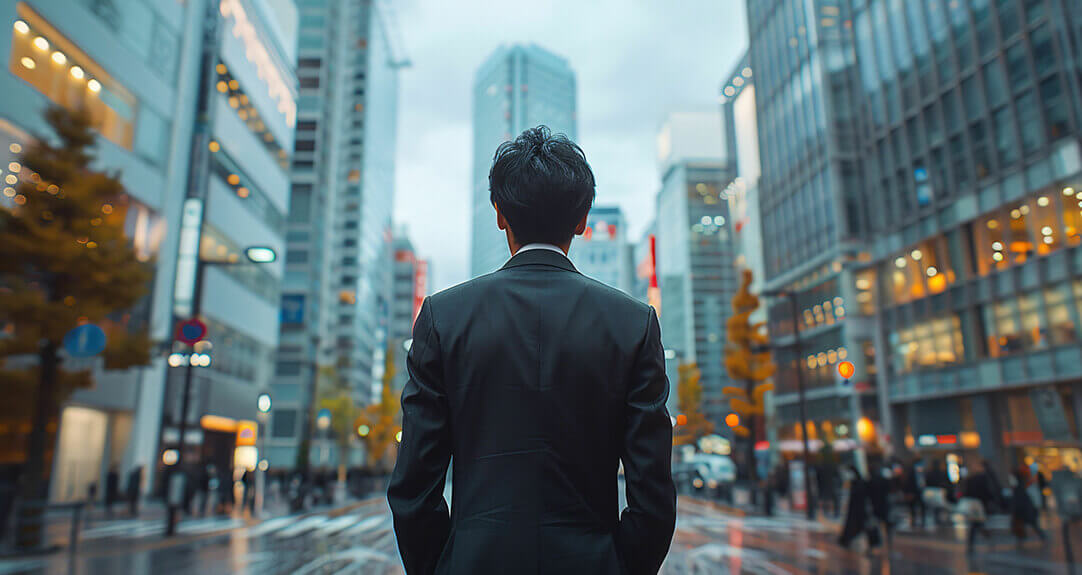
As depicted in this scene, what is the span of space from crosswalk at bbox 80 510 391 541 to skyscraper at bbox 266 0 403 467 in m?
36.9

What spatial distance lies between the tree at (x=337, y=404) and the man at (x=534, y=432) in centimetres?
6283

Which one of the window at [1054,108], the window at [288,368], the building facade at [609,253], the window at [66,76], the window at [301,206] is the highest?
the building facade at [609,253]

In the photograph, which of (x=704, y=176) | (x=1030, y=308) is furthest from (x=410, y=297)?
(x=1030, y=308)

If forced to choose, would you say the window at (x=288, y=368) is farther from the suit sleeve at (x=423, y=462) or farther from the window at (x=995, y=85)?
the suit sleeve at (x=423, y=462)

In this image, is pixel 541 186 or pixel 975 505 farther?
pixel 975 505

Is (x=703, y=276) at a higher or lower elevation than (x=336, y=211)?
lower

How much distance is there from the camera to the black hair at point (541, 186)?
2178 mm

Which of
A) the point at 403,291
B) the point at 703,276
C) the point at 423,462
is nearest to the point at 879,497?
the point at 423,462

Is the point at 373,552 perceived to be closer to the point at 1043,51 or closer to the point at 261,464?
the point at 261,464

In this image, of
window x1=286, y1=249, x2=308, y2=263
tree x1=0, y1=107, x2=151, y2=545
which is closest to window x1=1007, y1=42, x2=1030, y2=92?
tree x1=0, y1=107, x2=151, y2=545

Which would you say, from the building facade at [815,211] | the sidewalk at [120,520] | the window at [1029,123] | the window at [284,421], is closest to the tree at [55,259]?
the sidewalk at [120,520]

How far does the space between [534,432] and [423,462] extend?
0.32 meters

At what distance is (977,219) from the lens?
3391cm

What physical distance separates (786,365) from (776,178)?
15323mm
